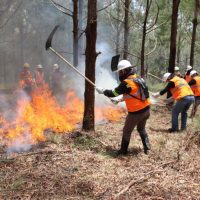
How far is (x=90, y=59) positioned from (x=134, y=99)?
1.90 metres

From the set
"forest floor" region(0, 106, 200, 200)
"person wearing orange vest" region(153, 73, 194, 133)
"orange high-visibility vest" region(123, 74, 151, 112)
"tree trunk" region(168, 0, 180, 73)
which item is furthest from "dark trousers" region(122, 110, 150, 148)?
"tree trunk" region(168, 0, 180, 73)

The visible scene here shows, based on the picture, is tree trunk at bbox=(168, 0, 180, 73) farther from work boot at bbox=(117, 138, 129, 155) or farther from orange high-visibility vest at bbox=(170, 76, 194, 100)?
work boot at bbox=(117, 138, 129, 155)

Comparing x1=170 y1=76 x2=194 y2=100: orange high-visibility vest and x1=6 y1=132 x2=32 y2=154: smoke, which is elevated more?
x1=170 y1=76 x2=194 y2=100: orange high-visibility vest

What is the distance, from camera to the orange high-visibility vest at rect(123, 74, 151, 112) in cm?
677

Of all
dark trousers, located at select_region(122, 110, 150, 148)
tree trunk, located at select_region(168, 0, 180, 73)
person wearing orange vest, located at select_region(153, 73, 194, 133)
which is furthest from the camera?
tree trunk, located at select_region(168, 0, 180, 73)

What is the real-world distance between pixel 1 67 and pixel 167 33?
14298 mm

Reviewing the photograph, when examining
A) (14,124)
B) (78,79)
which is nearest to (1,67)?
(78,79)

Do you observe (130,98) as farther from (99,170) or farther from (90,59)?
(90,59)

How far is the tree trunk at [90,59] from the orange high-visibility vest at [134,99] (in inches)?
65.5

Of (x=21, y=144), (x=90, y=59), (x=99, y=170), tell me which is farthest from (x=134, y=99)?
(x=21, y=144)

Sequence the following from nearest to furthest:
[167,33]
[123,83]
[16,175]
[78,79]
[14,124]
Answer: [16,175], [123,83], [14,124], [78,79], [167,33]

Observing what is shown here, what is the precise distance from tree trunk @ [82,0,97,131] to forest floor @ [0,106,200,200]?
60 cm

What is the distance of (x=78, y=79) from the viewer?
619 inches

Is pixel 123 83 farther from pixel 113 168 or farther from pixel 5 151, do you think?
pixel 5 151
